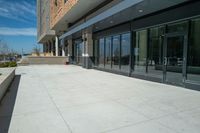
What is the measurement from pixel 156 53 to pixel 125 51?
3125mm

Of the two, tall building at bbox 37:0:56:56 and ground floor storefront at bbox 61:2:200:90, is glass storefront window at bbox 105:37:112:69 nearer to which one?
ground floor storefront at bbox 61:2:200:90

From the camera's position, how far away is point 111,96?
7031 millimetres

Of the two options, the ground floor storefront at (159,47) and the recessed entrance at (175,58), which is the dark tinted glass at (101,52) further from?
the recessed entrance at (175,58)

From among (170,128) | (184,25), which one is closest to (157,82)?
(184,25)

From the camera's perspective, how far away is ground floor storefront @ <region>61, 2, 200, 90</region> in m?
8.84

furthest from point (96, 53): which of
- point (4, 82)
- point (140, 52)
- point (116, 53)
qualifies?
point (4, 82)

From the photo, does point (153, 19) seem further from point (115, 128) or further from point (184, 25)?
point (115, 128)

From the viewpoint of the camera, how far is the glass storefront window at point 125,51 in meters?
13.6

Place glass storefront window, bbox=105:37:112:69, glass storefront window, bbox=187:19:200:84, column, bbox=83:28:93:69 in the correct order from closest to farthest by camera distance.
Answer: glass storefront window, bbox=187:19:200:84 < glass storefront window, bbox=105:37:112:69 < column, bbox=83:28:93:69

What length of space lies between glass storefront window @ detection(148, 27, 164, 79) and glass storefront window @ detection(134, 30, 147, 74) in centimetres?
51

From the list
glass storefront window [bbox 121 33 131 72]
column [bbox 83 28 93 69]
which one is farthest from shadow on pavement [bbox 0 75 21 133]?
column [bbox 83 28 93 69]

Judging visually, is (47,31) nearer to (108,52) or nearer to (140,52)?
(108,52)

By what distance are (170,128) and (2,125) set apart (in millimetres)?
3713

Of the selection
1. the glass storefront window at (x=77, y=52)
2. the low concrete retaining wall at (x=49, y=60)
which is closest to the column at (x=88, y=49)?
the glass storefront window at (x=77, y=52)
